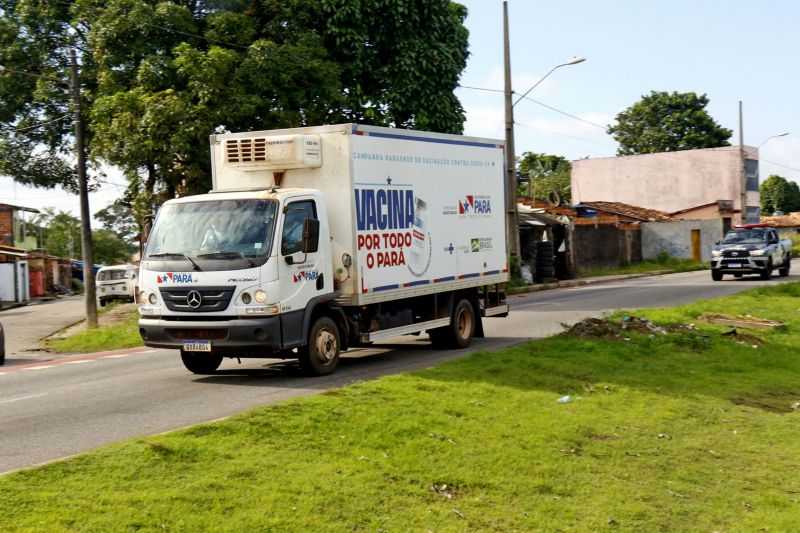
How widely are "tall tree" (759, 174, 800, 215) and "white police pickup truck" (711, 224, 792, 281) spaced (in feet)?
264

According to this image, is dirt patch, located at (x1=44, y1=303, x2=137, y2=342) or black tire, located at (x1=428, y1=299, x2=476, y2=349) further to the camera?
dirt patch, located at (x1=44, y1=303, x2=137, y2=342)

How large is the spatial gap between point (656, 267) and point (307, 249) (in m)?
40.1

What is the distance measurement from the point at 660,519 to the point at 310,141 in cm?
756

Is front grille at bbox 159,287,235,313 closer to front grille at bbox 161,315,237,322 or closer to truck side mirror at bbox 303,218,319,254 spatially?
front grille at bbox 161,315,237,322

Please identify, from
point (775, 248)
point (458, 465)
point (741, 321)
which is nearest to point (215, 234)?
point (458, 465)

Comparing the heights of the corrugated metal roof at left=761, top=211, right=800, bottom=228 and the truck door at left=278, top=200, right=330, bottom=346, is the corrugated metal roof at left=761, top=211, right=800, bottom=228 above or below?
above

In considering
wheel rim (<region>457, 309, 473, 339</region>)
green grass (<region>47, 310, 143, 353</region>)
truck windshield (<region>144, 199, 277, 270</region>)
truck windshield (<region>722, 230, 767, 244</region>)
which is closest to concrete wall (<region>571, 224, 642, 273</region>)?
truck windshield (<region>722, 230, 767, 244</region>)

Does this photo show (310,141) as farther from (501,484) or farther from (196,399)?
(501,484)

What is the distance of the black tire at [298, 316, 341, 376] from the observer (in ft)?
40.7

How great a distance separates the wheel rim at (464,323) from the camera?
15984mm

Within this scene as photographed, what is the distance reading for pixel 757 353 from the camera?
48.8 feet

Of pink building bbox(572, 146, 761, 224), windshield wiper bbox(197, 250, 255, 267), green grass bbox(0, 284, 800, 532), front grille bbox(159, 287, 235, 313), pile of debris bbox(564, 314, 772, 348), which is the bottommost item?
green grass bbox(0, 284, 800, 532)

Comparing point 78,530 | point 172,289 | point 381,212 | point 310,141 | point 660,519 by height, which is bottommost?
point 660,519

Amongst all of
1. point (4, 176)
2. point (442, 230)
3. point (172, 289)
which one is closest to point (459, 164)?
point (442, 230)
